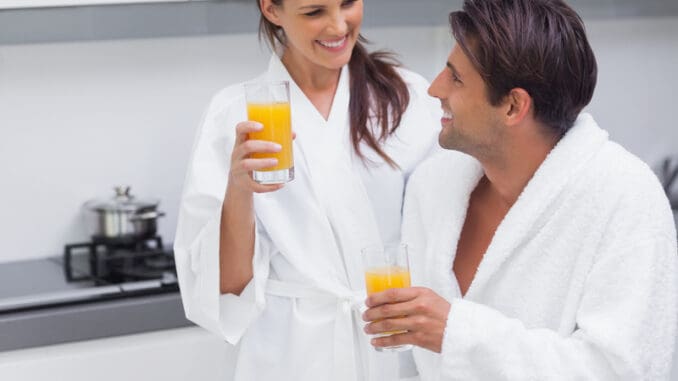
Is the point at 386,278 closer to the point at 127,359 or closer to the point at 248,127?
the point at 248,127

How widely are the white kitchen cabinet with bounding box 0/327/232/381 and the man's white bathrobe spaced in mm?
904

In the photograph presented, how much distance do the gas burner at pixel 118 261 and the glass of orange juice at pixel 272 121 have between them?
3.33 ft

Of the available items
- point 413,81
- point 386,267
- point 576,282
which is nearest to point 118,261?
point 413,81

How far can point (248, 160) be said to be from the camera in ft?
6.50

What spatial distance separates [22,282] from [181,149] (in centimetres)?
62

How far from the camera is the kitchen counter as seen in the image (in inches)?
106

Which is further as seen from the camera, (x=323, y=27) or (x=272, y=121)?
(x=323, y=27)

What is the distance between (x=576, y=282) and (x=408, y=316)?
297mm

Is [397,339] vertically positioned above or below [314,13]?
below

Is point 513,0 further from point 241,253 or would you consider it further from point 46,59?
point 46,59

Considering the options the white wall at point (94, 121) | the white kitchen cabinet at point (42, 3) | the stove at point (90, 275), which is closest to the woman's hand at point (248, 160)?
the stove at point (90, 275)

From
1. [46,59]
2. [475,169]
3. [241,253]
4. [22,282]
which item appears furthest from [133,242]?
[475,169]

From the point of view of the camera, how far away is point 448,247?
7.03 ft

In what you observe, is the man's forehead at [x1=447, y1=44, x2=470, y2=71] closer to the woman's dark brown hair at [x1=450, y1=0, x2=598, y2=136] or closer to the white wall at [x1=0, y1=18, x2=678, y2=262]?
the woman's dark brown hair at [x1=450, y1=0, x2=598, y2=136]
